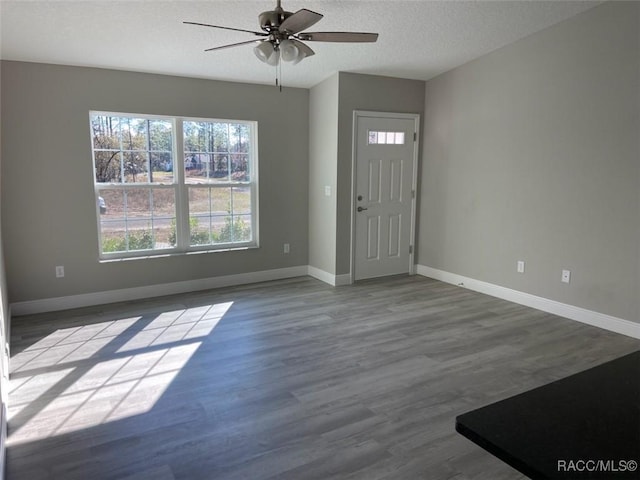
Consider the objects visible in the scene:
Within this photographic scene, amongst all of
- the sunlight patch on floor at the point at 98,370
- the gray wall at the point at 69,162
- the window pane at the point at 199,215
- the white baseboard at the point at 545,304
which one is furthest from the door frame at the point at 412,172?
the sunlight patch on floor at the point at 98,370

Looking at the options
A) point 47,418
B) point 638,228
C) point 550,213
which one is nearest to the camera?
point 47,418

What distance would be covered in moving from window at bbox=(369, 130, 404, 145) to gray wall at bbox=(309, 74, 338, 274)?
52 centimetres

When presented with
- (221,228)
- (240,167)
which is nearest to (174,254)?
(221,228)

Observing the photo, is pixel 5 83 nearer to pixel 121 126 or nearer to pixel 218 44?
pixel 121 126

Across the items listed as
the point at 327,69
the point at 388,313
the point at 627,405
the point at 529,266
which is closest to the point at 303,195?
the point at 327,69

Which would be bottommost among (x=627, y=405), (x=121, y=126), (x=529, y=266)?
(x=529, y=266)

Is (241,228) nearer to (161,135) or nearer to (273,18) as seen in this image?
(161,135)

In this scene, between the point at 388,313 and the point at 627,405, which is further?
the point at 388,313

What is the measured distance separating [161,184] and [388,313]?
9.32 ft

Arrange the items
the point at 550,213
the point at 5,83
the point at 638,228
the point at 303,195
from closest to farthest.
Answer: the point at 638,228 → the point at 5,83 → the point at 550,213 → the point at 303,195

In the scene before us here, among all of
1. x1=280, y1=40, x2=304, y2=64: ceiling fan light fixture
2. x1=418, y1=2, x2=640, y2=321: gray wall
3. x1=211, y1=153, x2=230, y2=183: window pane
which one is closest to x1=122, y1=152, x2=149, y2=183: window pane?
x1=211, y1=153, x2=230, y2=183: window pane

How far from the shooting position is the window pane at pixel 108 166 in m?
4.44

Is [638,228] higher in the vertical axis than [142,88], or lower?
lower

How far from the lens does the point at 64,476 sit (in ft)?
6.55
